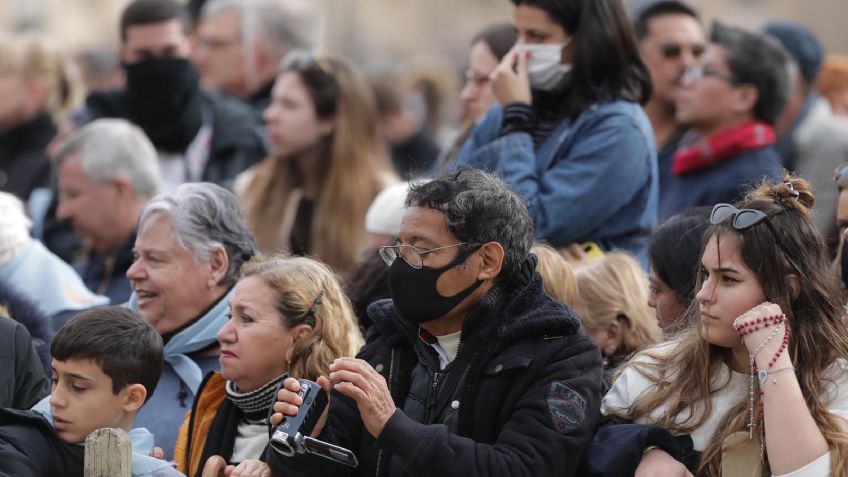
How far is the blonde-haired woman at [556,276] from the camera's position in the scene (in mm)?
5422

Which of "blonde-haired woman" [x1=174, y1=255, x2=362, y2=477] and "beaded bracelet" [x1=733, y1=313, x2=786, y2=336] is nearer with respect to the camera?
"beaded bracelet" [x1=733, y1=313, x2=786, y2=336]

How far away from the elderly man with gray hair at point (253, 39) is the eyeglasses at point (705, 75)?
3.02 metres

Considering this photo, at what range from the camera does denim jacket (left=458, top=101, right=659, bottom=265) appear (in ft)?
20.0

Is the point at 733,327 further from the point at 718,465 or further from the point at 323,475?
the point at 323,475

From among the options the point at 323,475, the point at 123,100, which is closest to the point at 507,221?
the point at 323,475

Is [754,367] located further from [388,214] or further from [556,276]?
[388,214]

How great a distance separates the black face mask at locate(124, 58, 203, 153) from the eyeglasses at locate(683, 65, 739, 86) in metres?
3.04

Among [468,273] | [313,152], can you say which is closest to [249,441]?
[468,273]

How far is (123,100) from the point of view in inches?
362

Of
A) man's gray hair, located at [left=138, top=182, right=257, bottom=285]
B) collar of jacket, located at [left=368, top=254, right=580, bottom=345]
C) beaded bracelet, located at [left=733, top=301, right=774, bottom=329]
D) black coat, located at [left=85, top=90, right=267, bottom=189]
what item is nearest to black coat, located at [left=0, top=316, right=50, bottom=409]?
man's gray hair, located at [left=138, top=182, right=257, bottom=285]

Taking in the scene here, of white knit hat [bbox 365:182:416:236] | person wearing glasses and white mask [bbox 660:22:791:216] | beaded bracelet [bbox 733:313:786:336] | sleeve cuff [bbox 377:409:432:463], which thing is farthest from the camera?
person wearing glasses and white mask [bbox 660:22:791:216]

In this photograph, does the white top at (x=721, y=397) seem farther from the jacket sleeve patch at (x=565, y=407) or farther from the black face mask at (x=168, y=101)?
the black face mask at (x=168, y=101)

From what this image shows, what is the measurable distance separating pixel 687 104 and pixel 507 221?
3202 millimetres

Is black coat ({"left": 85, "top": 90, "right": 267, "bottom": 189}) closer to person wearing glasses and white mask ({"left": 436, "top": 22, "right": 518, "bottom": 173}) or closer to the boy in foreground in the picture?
person wearing glasses and white mask ({"left": 436, "top": 22, "right": 518, "bottom": 173})
